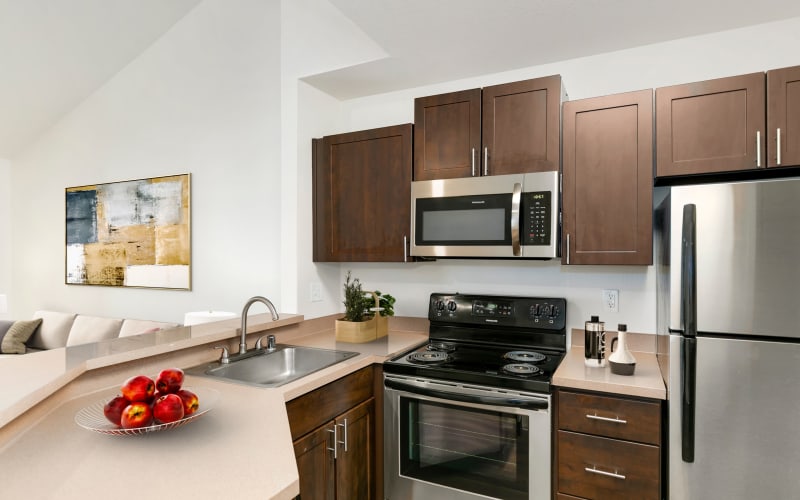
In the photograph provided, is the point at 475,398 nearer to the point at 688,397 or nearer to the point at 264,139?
the point at 688,397

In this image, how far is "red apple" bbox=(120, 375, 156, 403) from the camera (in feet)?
4.05

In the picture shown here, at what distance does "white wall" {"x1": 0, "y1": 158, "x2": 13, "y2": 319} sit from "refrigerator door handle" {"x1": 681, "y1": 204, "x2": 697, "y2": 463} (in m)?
5.83

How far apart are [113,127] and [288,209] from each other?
2.34 meters

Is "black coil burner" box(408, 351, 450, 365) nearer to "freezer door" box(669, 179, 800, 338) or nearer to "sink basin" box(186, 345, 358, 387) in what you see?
"sink basin" box(186, 345, 358, 387)

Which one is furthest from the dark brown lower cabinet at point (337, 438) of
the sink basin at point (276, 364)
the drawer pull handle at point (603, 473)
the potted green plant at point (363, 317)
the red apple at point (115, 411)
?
the drawer pull handle at point (603, 473)

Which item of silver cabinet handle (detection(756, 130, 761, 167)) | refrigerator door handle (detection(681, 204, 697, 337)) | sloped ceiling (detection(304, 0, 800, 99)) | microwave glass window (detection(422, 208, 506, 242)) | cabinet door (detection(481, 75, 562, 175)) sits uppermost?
sloped ceiling (detection(304, 0, 800, 99))

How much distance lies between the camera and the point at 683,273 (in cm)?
171

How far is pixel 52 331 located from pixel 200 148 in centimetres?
220

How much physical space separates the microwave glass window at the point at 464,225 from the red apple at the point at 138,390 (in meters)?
1.49

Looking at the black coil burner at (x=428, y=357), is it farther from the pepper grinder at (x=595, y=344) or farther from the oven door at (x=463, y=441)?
the pepper grinder at (x=595, y=344)

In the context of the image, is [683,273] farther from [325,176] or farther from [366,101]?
[366,101]

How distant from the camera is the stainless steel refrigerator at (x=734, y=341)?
1.58 m

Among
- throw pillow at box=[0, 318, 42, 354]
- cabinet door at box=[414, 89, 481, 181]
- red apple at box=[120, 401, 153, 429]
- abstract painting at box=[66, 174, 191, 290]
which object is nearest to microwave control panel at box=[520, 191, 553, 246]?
cabinet door at box=[414, 89, 481, 181]

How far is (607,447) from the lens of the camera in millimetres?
1814
